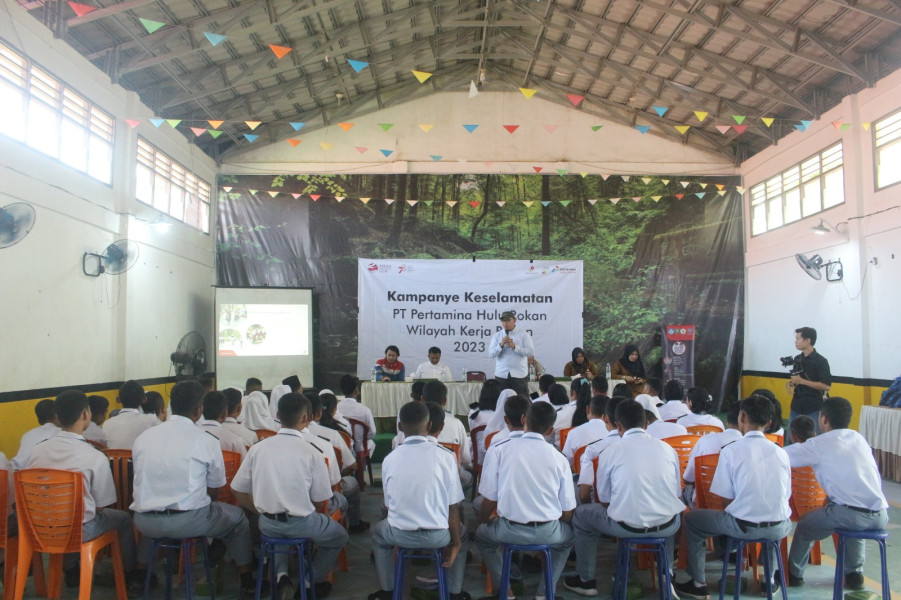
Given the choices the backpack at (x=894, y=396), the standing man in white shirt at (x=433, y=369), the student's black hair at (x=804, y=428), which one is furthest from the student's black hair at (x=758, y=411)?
the standing man in white shirt at (x=433, y=369)

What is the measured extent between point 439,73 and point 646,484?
9.02 meters

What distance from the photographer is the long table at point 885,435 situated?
18.7 feet

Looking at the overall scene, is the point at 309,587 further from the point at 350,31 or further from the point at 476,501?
the point at 350,31

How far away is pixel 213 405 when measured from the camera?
3311 mm

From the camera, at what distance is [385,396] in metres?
7.12

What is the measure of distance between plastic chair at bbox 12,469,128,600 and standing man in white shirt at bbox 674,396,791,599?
8.98ft

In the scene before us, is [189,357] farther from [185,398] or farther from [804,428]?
[804,428]

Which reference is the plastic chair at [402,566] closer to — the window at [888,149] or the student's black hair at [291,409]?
the student's black hair at [291,409]

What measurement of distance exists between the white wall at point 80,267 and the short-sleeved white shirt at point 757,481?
573cm

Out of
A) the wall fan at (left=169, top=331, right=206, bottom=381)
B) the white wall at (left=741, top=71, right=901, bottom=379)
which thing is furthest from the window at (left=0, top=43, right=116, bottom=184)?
the white wall at (left=741, top=71, right=901, bottom=379)

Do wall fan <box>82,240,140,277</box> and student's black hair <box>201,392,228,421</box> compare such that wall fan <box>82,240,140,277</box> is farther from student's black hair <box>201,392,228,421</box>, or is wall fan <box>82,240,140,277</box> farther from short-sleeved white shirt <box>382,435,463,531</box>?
short-sleeved white shirt <box>382,435,463,531</box>

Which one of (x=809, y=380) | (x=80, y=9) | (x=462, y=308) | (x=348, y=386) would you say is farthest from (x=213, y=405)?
(x=462, y=308)

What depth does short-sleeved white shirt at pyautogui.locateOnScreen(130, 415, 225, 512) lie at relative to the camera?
2.80m

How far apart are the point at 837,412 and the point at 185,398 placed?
3.05 m
